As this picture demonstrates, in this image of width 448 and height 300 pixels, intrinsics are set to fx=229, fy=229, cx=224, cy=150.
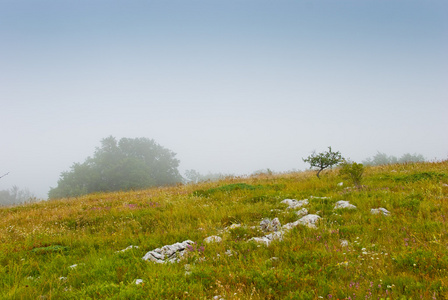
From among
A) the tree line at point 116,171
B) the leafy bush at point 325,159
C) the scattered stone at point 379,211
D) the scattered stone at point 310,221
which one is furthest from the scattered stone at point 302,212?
the tree line at point 116,171

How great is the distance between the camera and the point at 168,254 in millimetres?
5191

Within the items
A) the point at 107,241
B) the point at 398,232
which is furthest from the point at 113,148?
the point at 398,232

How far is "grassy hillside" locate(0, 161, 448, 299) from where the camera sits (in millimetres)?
3453

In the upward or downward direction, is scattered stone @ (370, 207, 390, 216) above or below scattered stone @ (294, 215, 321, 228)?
above

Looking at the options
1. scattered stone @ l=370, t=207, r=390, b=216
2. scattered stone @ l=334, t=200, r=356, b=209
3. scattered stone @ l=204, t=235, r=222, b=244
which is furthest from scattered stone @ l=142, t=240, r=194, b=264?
scattered stone @ l=370, t=207, r=390, b=216

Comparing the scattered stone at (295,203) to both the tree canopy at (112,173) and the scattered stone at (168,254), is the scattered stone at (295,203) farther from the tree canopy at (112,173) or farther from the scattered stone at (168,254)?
the tree canopy at (112,173)

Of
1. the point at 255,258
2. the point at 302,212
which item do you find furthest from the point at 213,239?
the point at 302,212

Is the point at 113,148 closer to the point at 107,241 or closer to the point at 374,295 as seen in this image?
the point at 107,241

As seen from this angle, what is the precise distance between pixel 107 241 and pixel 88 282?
8.51 ft

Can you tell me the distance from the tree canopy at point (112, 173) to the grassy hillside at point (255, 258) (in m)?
47.4

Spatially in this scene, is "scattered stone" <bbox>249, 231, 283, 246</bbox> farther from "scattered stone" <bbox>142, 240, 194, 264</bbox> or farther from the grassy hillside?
"scattered stone" <bbox>142, 240, 194, 264</bbox>

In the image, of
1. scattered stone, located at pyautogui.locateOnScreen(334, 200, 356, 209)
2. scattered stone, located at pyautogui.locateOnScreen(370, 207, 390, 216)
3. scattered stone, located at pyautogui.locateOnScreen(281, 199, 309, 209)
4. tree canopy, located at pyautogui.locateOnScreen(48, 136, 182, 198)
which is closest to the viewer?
scattered stone, located at pyautogui.locateOnScreen(370, 207, 390, 216)

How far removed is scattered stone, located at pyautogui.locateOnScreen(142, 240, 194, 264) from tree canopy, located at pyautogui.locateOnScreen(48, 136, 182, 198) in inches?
1933

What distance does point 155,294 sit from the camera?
3.51 metres
